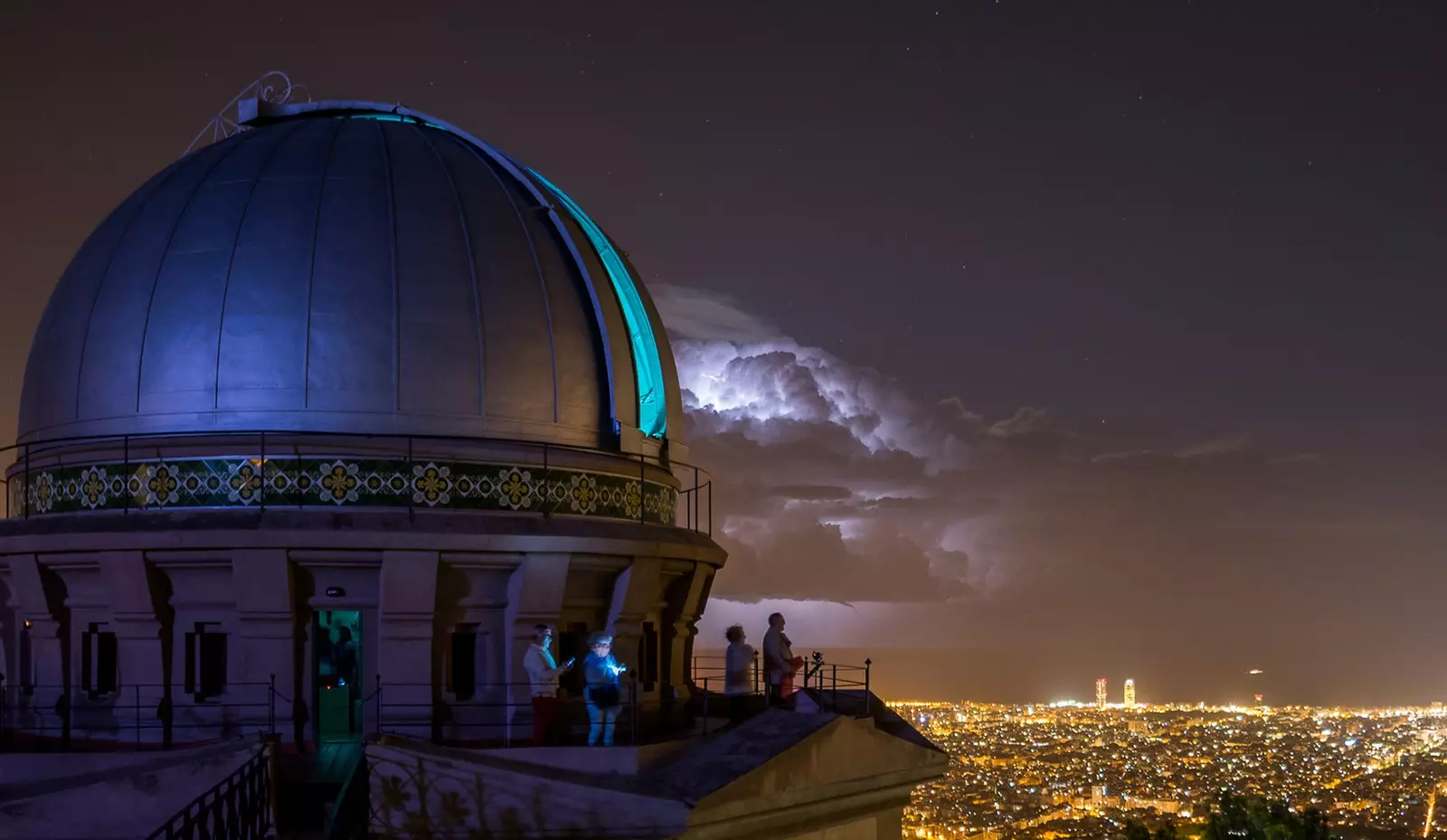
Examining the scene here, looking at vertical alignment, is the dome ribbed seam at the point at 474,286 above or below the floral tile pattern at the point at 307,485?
above

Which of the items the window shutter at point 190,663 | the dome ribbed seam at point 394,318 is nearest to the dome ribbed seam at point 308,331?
the dome ribbed seam at point 394,318

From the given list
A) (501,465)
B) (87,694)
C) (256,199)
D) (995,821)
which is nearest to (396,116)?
(256,199)

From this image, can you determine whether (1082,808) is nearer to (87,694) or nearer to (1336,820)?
→ (1336,820)

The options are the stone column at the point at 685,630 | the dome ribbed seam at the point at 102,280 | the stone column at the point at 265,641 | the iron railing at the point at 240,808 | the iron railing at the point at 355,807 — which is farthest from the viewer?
the stone column at the point at 685,630

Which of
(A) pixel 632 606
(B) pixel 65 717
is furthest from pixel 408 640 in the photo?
(B) pixel 65 717

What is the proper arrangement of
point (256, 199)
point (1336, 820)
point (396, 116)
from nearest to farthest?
point (256, 199), point (396, 116), point (1336, 820)

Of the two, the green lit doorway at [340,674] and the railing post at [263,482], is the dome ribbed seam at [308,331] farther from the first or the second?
the green lit doorway at [340,674]

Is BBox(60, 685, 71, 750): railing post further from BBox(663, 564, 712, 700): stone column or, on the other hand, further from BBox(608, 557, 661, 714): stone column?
BBox(663, 564, 712, 700): stone column
